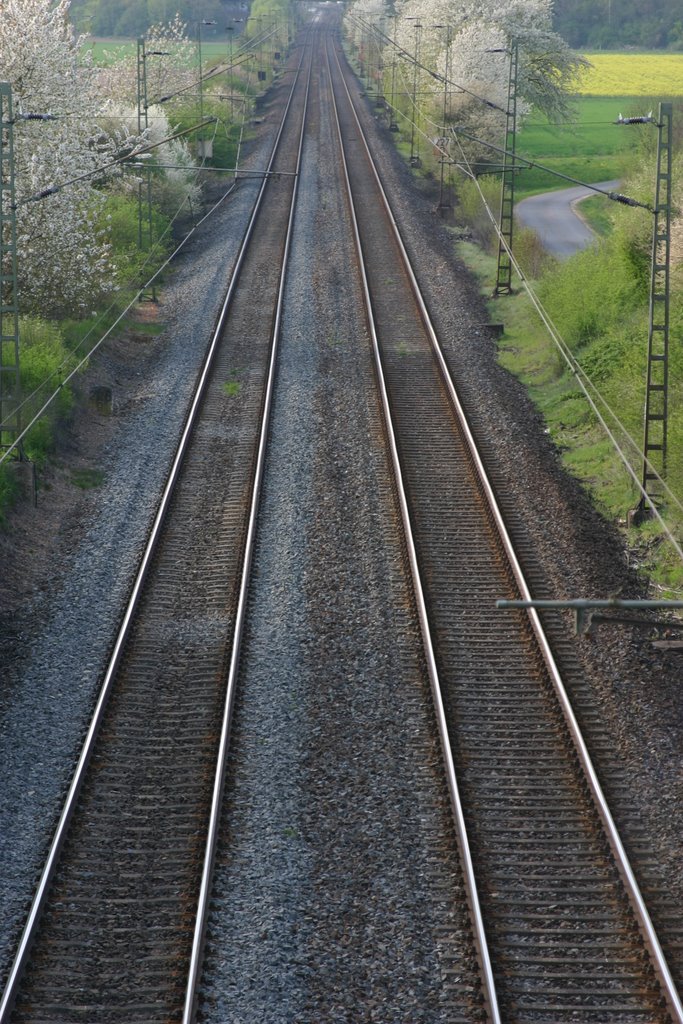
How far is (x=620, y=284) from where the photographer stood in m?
28.9

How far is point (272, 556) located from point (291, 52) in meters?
124

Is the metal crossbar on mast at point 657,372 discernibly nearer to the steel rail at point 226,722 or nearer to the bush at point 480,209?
the steel rail at point 226,722

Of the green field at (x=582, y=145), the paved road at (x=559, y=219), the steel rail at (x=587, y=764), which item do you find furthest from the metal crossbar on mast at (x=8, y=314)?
the green field at (x=582, y=145)

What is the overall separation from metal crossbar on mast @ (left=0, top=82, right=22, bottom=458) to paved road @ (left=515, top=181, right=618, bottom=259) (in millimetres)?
25372

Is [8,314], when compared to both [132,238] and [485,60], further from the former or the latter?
[485,60]

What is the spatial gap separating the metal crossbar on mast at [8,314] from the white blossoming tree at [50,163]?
753mm

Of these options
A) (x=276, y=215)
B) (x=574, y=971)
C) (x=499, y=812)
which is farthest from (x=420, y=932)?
(x=276, y=215)

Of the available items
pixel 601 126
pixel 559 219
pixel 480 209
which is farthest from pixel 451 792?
pixel 601 126

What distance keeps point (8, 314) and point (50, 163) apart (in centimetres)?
397

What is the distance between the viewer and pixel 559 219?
54.3m

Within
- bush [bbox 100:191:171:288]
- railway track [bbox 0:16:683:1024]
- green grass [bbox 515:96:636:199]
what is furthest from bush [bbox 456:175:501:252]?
railway track [bbox 0:16:683:1024]

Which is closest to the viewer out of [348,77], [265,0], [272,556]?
[272,556]

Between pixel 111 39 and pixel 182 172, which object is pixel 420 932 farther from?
pixel 111 39

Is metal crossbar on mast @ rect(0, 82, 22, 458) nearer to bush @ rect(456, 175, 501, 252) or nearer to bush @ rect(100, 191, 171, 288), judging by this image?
bush @ rect(100, 191, 171, 288)
